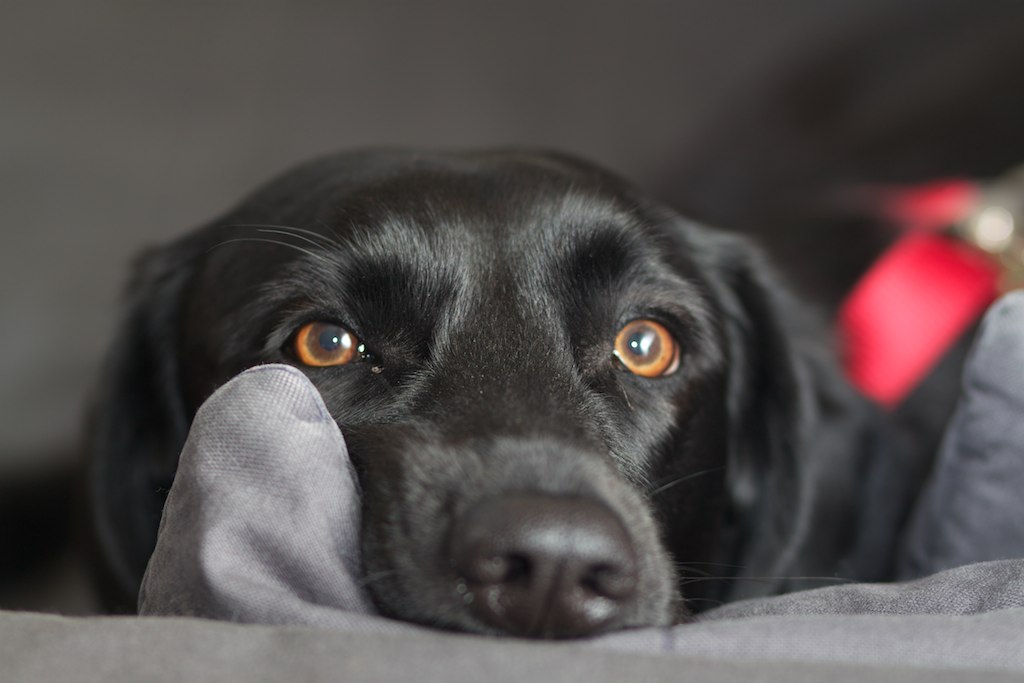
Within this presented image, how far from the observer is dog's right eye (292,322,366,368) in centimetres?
129

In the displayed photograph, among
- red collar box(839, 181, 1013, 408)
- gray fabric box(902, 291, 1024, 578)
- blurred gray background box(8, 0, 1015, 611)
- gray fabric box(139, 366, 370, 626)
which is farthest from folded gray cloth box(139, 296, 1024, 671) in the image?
blurred gray background box(8, 0, 1015, 611)

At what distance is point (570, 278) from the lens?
1.34m

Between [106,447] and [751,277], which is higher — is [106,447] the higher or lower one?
the lower one

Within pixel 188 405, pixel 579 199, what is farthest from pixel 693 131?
pixel 188 405

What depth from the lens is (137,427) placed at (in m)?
1.68

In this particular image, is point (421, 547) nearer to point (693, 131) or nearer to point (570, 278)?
point (570, 278)

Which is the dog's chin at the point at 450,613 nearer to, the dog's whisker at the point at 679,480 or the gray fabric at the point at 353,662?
the gray fabric at the point at 353,662

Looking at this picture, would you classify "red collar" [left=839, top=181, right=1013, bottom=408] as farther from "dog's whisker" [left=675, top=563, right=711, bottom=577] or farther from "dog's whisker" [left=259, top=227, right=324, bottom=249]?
"dog's whisker" [left=259, top=227, right=324, bottom=249]

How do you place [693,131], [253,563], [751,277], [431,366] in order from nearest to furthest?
[253,563] < [431,366] < [751,277] < [693,131]

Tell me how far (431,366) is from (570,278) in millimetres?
255

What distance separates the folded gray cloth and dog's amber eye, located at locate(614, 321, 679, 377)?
0.50m

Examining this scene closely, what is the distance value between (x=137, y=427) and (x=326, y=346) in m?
0.58

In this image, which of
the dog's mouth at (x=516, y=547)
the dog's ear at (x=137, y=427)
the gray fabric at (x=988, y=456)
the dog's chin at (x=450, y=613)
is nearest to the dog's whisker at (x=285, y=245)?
the dog's ear at (x=137, y=427)

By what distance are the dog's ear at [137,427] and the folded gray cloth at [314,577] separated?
758 millimetres
